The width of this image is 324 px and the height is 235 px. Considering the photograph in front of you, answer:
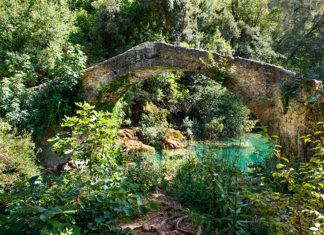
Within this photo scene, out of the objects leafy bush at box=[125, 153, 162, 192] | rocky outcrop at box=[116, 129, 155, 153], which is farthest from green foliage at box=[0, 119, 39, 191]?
rocky outcrop at box=[116, 129, 155, 153]

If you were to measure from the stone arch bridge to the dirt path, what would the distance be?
262cm

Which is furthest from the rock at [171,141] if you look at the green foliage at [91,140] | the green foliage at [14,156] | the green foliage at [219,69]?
the green foliage at [91,140]

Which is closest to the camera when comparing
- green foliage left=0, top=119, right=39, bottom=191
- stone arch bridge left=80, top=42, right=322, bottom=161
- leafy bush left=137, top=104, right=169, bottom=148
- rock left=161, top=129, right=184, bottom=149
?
green foliage left=0, top=119, right=39, bottom=191

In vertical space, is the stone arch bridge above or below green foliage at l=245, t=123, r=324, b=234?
above

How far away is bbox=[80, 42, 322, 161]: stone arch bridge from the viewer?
3.93 metres

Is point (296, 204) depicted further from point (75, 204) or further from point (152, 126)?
point (152, 126)

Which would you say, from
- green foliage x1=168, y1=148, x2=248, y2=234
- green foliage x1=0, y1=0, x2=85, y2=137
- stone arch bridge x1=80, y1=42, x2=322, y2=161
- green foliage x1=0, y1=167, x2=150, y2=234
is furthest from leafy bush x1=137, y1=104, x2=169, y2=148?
green foliage x1=0, y1=167, x2=150, y2=234

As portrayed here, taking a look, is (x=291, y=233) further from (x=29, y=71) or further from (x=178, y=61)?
(x=29, y=71)

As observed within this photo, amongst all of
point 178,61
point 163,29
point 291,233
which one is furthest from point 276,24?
point 291,233

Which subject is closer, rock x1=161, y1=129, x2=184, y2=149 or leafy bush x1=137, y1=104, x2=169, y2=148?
rock x1=161, y1=129, x2=184, y2=149

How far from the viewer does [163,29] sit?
1291 centimetres

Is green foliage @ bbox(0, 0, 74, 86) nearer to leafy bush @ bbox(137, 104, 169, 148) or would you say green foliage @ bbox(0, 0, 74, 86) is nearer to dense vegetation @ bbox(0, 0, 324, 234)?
dense vegetation @ bbox(0, 0, 324, 234)

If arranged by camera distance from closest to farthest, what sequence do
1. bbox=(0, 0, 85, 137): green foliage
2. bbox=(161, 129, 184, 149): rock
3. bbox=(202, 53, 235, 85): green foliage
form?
bbox=(202, 53, 235, 85): green foliage < bbox=(0, 0, 85, 137): green foliage < bbox=(161, 129, 184, 149): rock

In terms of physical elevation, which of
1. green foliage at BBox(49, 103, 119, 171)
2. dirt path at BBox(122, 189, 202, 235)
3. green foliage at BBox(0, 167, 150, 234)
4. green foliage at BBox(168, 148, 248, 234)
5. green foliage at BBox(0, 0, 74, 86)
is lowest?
dirt path at BBox(122, 189, 202, 235)
